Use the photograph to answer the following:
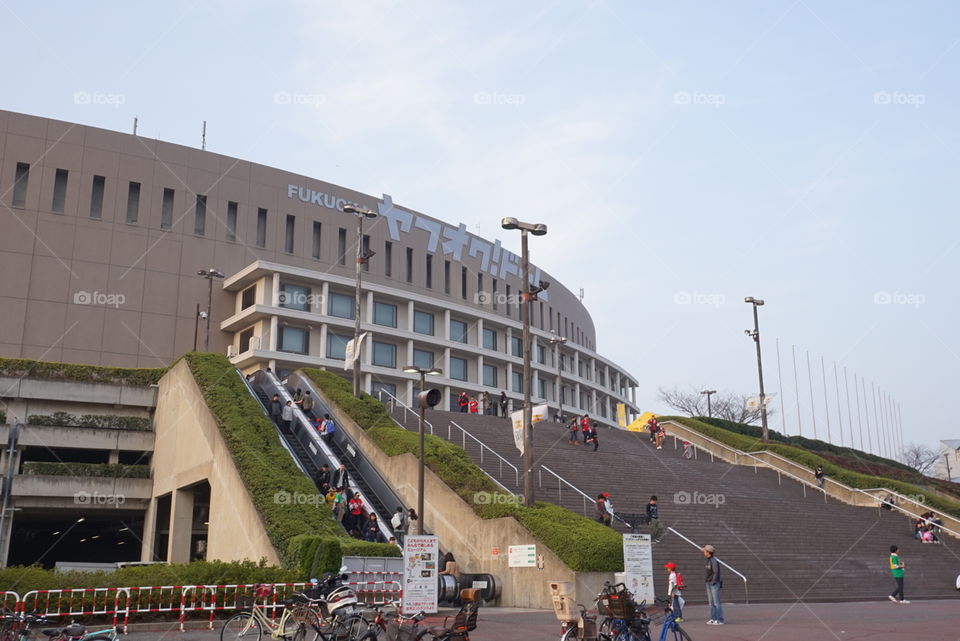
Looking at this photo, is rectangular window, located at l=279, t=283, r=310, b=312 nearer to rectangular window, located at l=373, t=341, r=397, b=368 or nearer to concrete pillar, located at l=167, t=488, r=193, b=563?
rectangular window, located at l=373, t=341, r=397, b=368

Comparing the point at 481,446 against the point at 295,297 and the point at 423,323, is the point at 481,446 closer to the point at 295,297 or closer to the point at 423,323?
the point at 295,297

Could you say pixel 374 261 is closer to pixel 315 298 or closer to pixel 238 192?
pixel 315 298

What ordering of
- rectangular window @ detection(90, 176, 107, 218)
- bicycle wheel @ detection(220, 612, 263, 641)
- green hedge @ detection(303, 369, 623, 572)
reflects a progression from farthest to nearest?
rectangular window @ detection(90, 176, 107, 218) < green hedge @ detection(303, 369, 623, 572) < bicycle wheel @ detection(220, 612, 263, 641)

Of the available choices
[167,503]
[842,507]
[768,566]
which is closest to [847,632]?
[768,566]

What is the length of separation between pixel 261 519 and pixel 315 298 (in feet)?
111

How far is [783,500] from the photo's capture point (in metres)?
30.9

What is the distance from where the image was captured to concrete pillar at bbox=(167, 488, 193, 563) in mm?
32125

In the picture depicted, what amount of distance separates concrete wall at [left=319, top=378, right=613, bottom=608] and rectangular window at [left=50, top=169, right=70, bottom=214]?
1309 inches

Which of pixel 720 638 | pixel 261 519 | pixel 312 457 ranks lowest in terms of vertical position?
pixel 720 638

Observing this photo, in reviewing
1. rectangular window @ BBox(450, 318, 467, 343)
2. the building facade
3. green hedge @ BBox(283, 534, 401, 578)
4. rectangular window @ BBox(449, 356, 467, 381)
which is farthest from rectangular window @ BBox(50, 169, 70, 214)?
green hedge @ BBox(283, 534, 401, 578)

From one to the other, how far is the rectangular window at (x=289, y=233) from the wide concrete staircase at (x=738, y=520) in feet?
84.9

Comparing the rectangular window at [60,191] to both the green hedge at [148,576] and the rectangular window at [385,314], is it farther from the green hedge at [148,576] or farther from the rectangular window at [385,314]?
the green hedge at [148,576]

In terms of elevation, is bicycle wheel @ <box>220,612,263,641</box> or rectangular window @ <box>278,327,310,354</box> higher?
rectangular window @ <box>278,327,310,354</box>

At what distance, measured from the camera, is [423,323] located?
60.9 metres
